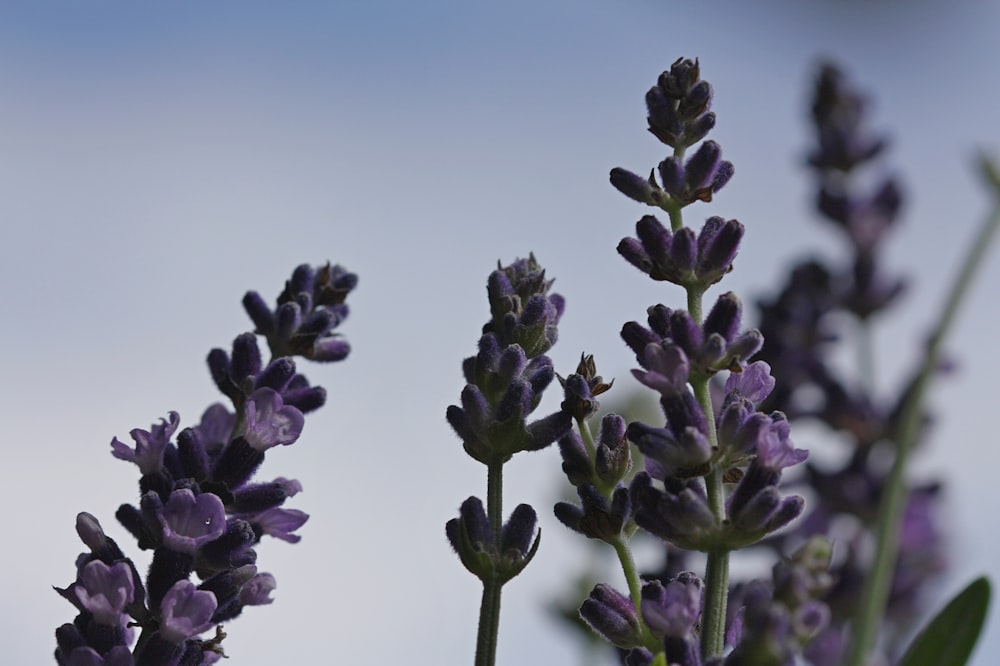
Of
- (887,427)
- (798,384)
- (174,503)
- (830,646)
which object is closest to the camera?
(174,503)

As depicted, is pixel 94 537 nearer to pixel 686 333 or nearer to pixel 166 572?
pixel 166 572

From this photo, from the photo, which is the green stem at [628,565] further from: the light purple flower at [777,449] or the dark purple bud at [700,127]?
the dark purple bud at [700,127]

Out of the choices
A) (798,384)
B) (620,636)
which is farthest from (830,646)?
(798,384)

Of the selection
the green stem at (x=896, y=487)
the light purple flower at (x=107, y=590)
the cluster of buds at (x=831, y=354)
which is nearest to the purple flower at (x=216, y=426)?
the light purple flower at (x=107, y=590)

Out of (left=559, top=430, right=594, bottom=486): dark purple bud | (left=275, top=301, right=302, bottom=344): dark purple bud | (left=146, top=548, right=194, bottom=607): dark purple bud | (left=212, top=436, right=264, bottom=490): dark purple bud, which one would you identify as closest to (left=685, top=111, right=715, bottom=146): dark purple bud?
(left=559, top=430, right=594, bottom=486): dark purple bud

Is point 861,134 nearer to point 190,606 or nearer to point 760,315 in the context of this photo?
point 760,315

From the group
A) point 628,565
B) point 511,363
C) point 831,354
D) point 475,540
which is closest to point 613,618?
point 628,565
